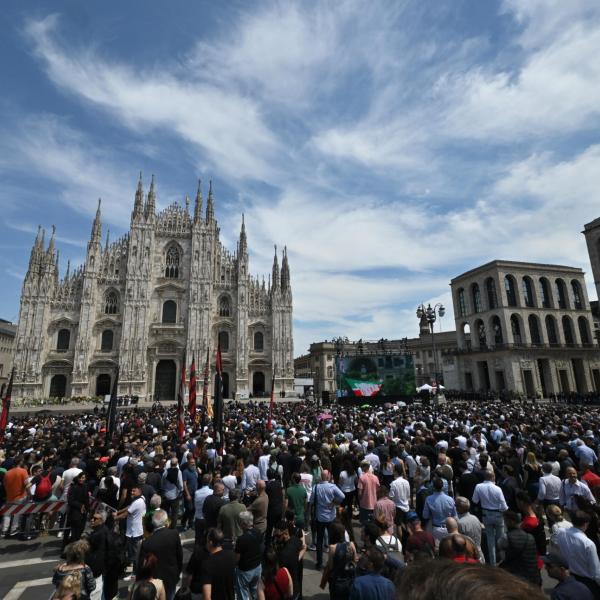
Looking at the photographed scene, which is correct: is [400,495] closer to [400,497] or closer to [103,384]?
[400,497]

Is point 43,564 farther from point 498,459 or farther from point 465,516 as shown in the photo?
point 498,459

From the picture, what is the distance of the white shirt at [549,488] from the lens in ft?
23.7

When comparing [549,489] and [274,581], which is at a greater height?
[549,489]

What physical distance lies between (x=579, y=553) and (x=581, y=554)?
0.02 m

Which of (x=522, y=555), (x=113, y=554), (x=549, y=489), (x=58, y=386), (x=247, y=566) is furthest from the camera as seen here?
(x=58, y=386)

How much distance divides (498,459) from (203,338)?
36909mm

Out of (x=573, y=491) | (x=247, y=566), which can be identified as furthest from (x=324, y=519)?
(x=573, y=491)

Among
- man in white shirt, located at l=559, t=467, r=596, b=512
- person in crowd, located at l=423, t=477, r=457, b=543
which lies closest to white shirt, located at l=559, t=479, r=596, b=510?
man in white shirt, located at l=559, t=467, r=596, b=512

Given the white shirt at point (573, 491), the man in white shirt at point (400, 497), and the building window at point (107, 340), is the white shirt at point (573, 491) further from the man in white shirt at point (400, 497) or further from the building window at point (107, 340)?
the building window at point (107, 340)

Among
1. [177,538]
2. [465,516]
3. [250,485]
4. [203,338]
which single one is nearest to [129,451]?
[250,485]

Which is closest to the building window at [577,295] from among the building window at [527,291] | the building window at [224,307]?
the building window at [527,291]

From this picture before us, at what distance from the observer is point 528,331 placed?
1604 inches

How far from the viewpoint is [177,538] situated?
16.6 ft

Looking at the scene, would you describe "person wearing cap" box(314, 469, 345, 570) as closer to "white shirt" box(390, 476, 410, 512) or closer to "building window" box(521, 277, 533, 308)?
"white shirt" box(390, 476, 410, 512)
